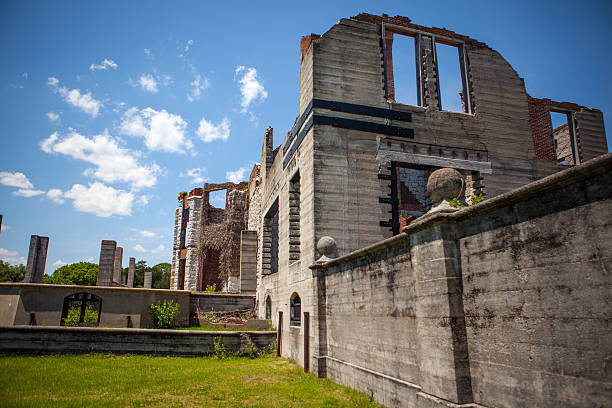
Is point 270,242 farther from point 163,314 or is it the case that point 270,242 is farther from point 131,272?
point 131,272

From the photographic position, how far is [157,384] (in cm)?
821

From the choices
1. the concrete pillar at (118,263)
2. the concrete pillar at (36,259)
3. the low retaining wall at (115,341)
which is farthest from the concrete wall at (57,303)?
the concrete pillar at (118,263)

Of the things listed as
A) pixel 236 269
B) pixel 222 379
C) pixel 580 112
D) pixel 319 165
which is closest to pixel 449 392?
pixel 222 379

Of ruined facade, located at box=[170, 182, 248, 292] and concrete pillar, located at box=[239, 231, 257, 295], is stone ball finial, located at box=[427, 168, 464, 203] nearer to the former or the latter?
concrete pillar, located at box=[239, 231, 257, 295]

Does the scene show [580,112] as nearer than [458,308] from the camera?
No

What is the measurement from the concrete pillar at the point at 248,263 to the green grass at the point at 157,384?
8.68 meters

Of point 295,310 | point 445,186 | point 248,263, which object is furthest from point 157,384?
point 248,263

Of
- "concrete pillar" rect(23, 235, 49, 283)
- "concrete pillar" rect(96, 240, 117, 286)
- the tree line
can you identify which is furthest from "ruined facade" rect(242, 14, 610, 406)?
the tree line

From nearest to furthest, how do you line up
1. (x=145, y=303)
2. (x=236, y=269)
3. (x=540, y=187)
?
(x=540, y=187) → (x=145, y=303) → (x=236, y=269)

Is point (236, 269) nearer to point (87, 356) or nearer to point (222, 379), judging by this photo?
point (87, 356)

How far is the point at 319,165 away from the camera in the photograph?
11391 mm

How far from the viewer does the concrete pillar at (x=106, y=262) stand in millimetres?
23745

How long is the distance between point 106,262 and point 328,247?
19549 millimetres

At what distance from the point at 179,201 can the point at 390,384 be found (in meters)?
30.4
